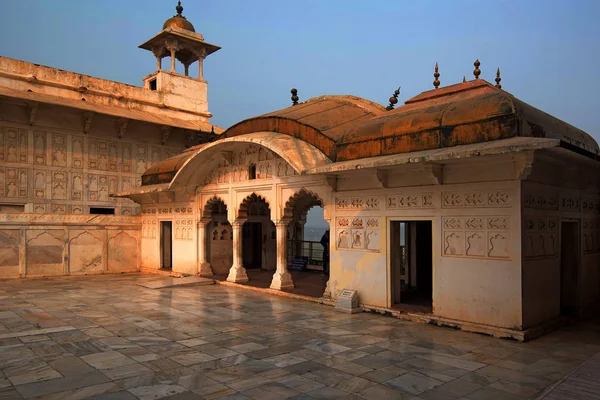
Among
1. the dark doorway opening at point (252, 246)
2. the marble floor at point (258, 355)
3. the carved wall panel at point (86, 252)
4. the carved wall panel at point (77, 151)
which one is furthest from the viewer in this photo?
the carved wall panel at point (77, 151)

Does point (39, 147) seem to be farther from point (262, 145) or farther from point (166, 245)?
point (262, 145)

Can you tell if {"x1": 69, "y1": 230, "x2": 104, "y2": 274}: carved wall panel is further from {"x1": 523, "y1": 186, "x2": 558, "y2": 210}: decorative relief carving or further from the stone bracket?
{"x1": 523, "y1": 186, "x2": 558, "y2": 210}: decorative relief carving

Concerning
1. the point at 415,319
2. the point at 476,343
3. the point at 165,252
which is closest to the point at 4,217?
the point at 165,252

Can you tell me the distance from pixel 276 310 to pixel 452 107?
5274mm


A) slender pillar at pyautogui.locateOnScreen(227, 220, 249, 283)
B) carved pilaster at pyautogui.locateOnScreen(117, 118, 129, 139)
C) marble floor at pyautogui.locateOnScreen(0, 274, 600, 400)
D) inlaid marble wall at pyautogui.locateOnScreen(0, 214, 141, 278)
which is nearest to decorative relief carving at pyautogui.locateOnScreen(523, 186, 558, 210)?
marble floor at pyautogui.locateOnScreen(0, 274, 600, 400)

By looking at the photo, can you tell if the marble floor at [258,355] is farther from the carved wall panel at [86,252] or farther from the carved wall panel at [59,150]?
the carved wall panel at [59,150]

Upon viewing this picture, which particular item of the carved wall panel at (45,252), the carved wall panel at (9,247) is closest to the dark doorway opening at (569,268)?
the carved wall panel at (45,252)

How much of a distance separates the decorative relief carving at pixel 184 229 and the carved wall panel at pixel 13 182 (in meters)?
6.74

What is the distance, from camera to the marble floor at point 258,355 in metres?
5.09

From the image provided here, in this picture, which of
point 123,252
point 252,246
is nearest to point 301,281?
point 252,246

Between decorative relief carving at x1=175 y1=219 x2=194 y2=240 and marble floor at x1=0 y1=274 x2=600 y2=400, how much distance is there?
5157 millimetres

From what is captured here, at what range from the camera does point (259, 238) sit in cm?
1775

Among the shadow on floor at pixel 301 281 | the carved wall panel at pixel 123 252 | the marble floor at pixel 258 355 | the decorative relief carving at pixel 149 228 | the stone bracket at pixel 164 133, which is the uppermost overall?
the stone bracket at pixel 164 133

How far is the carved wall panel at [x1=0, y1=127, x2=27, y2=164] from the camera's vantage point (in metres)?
17.3
